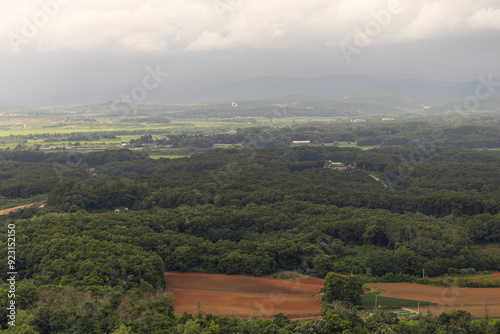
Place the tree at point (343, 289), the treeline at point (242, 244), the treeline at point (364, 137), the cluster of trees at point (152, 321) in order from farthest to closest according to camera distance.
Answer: the treeline at point (364, 137), the treeline at point (242, 244), the tree at point (343, 289), the cluster of trees at point (152, 321)

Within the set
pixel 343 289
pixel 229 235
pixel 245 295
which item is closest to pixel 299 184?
pixel 229 235

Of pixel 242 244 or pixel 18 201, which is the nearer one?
pixel 242 244

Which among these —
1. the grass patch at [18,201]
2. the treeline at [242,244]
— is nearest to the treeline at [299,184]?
the treeline at [242,244]

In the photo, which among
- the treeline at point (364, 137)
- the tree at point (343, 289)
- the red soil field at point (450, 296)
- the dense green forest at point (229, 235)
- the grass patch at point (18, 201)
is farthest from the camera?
the treeline at point (364, 137)

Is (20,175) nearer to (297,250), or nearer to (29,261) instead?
(29,261)

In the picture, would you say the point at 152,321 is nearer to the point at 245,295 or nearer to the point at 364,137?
the point at 245,295

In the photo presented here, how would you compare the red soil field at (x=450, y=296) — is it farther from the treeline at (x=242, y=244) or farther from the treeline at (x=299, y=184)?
the treeline at (x=299, y=184)

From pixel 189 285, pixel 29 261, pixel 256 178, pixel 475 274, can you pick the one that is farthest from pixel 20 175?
pixel 475 274
